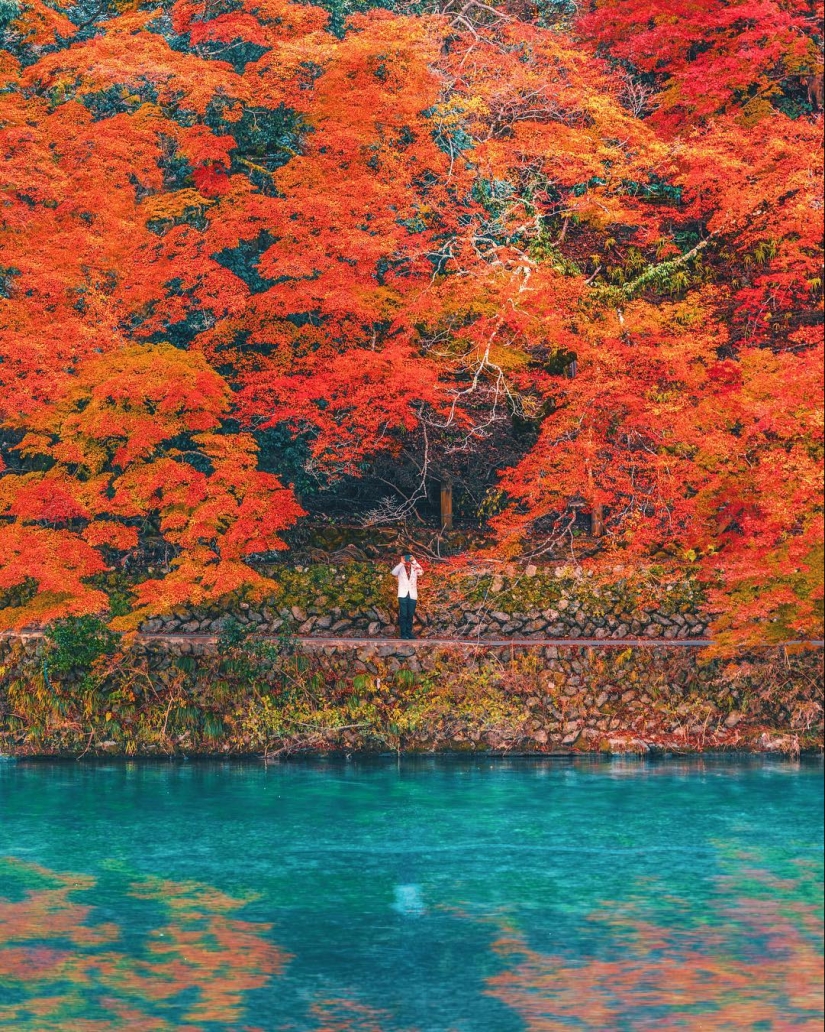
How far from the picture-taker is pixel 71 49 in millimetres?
28547

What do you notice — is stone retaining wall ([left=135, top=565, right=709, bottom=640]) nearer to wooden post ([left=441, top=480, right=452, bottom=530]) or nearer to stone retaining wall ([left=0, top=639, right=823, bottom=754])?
stone retaining wall ([left=0, top=639, right=823, bottom=754])

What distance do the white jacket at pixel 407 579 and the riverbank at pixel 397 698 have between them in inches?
35.1

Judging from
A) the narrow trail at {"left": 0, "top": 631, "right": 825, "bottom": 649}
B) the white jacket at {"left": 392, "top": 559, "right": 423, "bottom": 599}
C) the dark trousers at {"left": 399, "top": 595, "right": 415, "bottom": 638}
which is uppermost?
the white jacket at {"left": 392, "top": 559, "right": 423, "bottom": 599}

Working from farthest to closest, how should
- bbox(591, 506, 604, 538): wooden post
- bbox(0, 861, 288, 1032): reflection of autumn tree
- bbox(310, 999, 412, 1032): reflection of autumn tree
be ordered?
bbox(591, 506, 604, 538): wooden post
bbox(0, 861, 288, 1032): reflection of autumn tree
bbox(310, 999, 412, 1032): reflection of autumn tree

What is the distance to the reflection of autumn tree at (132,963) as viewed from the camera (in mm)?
15172

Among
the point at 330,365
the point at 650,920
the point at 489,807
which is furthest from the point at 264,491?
the point at 650,920

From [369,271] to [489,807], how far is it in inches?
366

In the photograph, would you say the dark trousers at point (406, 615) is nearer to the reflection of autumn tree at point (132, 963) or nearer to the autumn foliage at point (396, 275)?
the autumn foliage at point (396, 275)

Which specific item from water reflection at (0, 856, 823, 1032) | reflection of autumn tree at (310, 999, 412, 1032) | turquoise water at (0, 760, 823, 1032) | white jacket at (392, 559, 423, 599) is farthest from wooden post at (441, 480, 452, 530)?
reflection of autumn tree at (310, 999, 412, 1032)

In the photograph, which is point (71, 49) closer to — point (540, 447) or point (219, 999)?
point (540, 447)

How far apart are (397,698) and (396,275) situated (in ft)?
23.7

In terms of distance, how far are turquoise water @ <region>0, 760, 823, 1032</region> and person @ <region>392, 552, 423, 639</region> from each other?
2.28 metres

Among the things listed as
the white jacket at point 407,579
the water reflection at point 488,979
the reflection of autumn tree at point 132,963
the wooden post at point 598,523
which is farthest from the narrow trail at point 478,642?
the reflection of autumn tree at point 132,963

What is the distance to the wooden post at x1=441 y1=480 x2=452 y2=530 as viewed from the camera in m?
29.9
